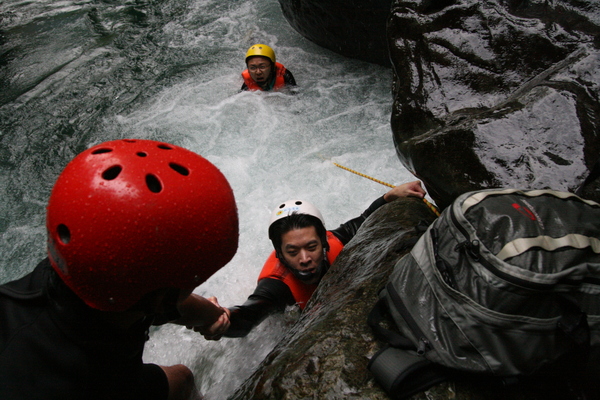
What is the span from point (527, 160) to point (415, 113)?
1102 mm

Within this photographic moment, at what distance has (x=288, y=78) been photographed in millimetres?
7395

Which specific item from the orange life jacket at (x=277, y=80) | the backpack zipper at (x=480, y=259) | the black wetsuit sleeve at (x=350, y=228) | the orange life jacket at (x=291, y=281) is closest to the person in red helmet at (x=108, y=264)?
the backpack zipper at (x=480, y=259)

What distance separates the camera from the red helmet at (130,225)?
1.44 meters

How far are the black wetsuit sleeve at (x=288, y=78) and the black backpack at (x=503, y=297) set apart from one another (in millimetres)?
6259

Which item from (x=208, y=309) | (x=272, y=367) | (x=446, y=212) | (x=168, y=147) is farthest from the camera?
(x=208, y=309)

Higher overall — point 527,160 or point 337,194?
point 527,160

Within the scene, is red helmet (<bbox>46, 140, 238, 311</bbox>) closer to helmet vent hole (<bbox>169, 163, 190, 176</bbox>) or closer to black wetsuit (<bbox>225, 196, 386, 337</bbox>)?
helmet vent hole (<bbox>169, 163, 190, 176</bbox>)

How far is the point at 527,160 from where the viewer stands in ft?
8.05

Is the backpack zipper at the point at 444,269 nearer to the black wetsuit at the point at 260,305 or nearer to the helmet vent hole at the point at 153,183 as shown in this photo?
the helmet vent hole at the point at 153,183

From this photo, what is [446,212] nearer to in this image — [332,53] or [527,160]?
[527,160]

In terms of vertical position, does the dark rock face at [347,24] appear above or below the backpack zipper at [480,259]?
below

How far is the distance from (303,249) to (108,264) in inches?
79.0

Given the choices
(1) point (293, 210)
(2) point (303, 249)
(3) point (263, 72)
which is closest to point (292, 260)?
(2) point (303, 249)

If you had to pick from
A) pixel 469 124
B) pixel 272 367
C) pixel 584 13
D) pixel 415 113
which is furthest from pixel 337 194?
pixel 272 367
